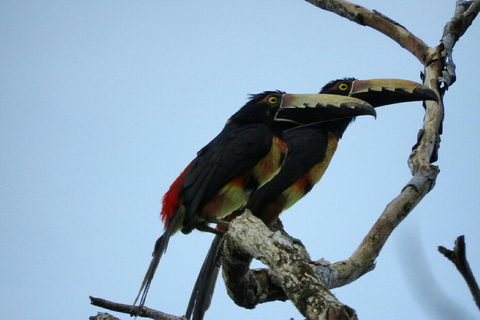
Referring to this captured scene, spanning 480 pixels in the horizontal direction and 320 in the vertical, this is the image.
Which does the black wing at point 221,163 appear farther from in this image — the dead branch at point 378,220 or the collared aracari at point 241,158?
the dead branch at point 378,220

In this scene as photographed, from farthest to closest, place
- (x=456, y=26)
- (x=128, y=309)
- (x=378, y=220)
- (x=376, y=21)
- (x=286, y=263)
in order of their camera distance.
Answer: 1. (x=376, y=21)
2. (x=456, y=26)
3. (x=378, y=220)
4. (x=128, y=309)
5. (x=286, y=263)

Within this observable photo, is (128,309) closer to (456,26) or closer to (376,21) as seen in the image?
(376,21)

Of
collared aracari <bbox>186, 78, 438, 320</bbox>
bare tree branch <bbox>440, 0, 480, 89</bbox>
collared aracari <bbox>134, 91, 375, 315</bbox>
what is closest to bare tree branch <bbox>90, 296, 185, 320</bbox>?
collared aracari <bbox>134, 91, 375, 315</bbox>

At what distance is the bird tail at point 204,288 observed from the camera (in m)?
4.74

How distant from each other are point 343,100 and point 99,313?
11.3 feet

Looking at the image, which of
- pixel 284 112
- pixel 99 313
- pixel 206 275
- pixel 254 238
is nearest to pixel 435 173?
pixel 284 112

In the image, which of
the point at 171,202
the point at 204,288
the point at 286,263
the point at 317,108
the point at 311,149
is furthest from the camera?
the point at 311,149

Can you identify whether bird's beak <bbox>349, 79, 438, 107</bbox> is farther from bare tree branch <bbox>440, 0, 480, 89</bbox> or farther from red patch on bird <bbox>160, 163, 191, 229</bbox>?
red patch on bird <bbox>160, 163, 191, 229</bbox>

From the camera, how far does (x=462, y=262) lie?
1526mm

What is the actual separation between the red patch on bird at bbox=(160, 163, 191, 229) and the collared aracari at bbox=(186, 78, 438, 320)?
0.82m

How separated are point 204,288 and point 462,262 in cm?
360

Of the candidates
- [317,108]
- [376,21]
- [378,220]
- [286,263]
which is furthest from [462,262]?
[376,21]

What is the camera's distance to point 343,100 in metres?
5.64

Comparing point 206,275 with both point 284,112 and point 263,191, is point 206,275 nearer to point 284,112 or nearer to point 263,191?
point 263,191
